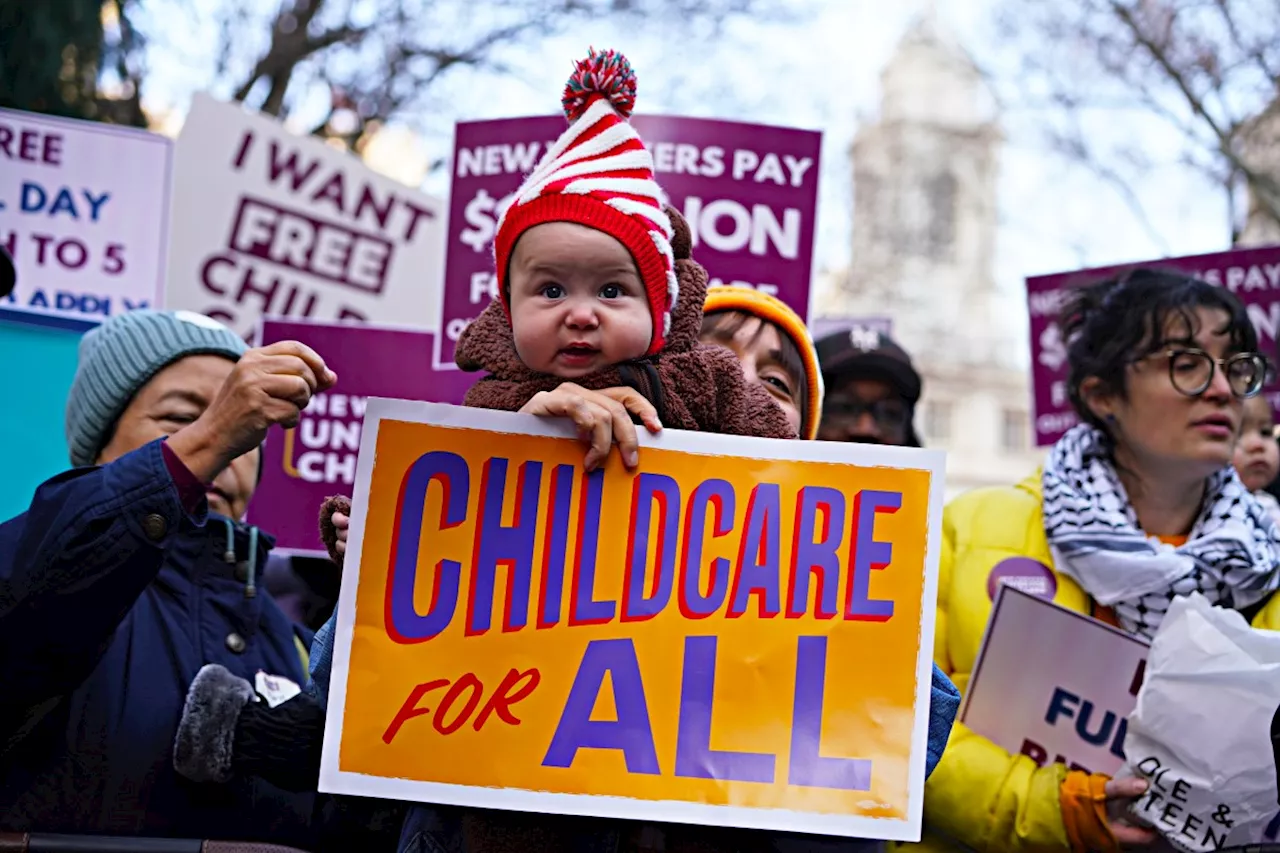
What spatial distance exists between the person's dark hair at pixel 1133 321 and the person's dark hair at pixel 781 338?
1.08 metres

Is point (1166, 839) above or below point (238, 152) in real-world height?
below

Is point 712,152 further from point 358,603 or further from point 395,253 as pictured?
point 358,603

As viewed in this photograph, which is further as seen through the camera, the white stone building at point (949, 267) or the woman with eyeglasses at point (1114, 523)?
the white stone building at point (949, 267)

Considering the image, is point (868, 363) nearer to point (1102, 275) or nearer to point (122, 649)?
point (1102, 275)

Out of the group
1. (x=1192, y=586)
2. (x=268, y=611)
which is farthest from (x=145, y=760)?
(x=1192, y=586)

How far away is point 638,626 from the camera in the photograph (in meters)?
2.24

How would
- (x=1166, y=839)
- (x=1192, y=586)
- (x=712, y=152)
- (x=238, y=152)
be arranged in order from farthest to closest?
1. (x=238, y=152)
2. (x=712, y=152)
3. (x=1192, y=586)
4. (x=1166, y=839)

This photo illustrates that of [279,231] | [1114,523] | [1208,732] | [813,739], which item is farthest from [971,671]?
[279,231]

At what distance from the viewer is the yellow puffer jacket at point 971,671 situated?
3215 millimetres

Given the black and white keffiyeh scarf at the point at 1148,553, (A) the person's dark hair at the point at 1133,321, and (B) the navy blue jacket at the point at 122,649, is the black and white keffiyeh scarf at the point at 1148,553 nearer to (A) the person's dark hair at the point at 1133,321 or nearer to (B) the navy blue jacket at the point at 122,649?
(A) the person's dark hair at the point at 1133,321

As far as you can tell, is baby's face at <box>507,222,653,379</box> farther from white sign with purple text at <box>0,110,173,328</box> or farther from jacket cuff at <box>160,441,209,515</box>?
white sign with purple text at <box>0,110,173,328</box>

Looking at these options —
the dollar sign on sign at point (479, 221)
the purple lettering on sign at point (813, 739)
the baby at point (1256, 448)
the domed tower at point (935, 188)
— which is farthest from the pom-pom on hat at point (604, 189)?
the domed tower at point (935, 188)

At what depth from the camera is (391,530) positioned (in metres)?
2.22

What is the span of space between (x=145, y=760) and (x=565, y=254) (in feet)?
3.81
